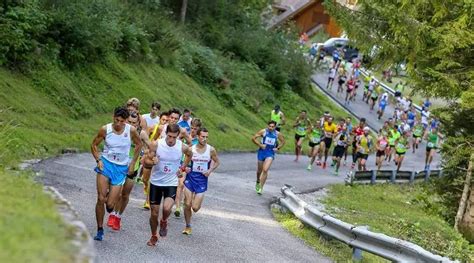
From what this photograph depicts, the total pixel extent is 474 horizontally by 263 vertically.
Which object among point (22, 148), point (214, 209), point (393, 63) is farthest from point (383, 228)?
point (22, 148)

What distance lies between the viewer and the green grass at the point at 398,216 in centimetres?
1544

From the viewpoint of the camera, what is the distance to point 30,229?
5633 mm

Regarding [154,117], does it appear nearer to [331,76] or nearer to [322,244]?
[322,244]

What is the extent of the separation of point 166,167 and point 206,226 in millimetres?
2570

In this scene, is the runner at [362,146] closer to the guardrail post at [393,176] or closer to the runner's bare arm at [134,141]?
the guardrail post at [393,176]

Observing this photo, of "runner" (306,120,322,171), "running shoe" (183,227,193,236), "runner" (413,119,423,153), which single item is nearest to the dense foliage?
"runner" (413,119,423,153)

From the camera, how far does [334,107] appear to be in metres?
43.5

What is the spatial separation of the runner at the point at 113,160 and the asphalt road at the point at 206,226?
1.95 ft

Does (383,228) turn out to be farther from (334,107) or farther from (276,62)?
(334,107)

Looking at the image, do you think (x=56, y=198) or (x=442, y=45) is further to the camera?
(x=442, y=45)

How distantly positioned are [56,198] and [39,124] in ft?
40.1

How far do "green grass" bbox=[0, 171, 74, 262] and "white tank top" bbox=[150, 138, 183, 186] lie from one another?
3921mm

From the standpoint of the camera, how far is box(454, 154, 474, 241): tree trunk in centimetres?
1808

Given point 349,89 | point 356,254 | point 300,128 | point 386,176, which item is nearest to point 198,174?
point 356,254
